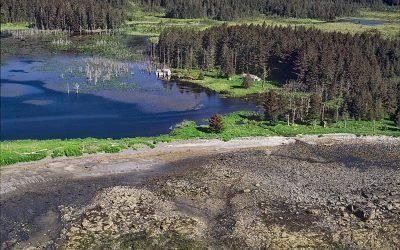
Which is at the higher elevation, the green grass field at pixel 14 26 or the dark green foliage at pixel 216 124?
the green grass field at pixel 14 26

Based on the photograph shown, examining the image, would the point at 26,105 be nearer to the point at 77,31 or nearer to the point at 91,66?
the point at 91,66

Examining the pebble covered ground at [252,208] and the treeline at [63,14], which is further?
the treeline at [63,14]

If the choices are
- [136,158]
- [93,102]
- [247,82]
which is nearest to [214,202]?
[136,158]

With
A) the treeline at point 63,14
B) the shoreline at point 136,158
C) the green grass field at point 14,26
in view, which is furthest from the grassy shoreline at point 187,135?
the green grass field at point 14,26

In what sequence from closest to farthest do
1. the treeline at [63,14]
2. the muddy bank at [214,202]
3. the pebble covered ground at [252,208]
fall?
1. the pebble covered ground at [252,208]
2. the muddy bank at [214,202]
3. the treeline at [63,14]

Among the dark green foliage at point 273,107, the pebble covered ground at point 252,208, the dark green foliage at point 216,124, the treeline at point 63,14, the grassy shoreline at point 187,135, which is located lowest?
the pebble covered ground at point 252,208

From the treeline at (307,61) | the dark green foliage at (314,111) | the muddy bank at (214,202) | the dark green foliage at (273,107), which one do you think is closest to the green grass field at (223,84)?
the treeline at (307,61)

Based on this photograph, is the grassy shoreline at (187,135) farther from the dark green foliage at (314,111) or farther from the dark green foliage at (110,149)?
the dark green foliage at (314,111)

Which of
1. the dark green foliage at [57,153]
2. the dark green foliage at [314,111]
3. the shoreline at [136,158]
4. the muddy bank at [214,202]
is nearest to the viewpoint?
the muddy bank at [214,202]
